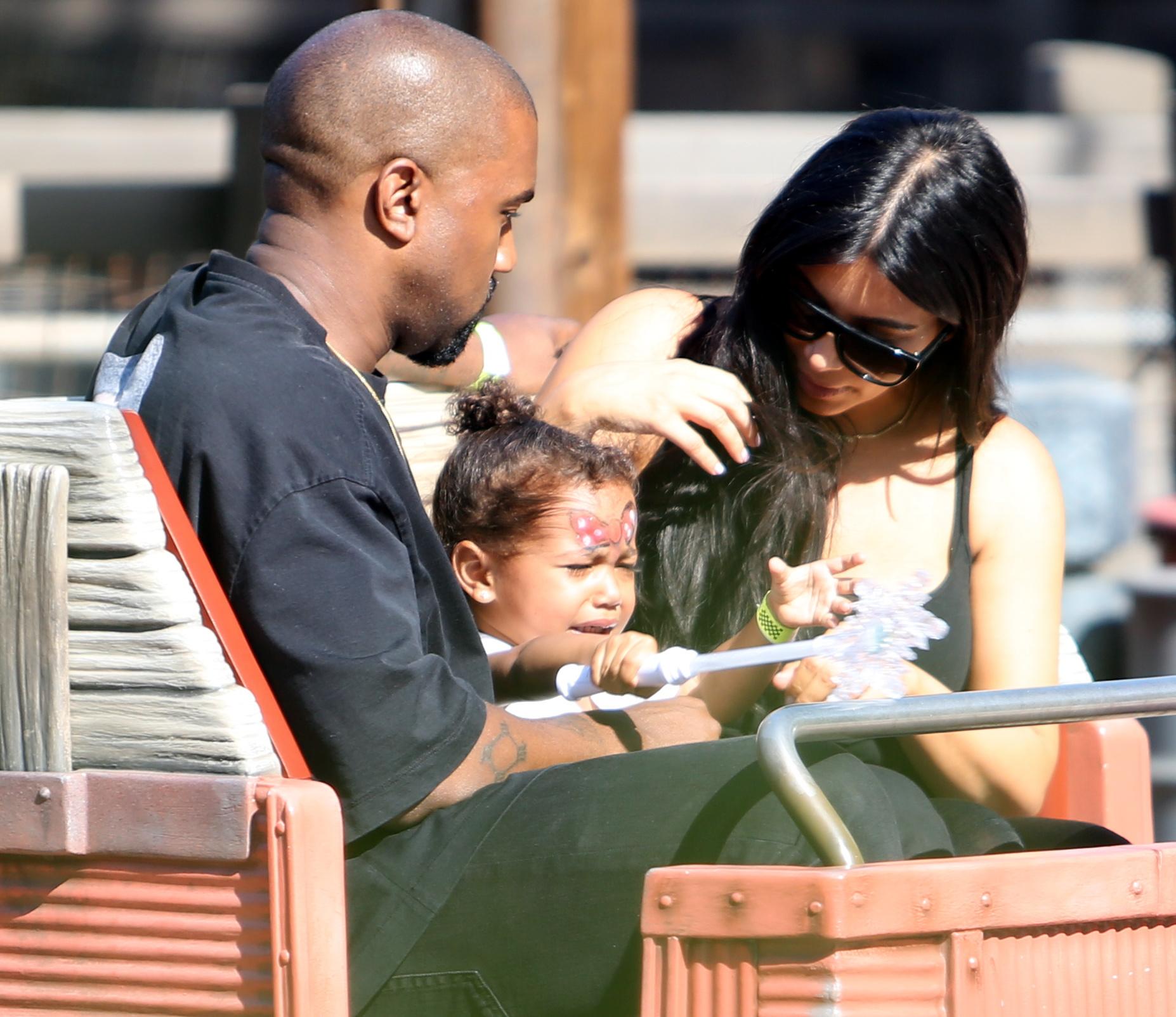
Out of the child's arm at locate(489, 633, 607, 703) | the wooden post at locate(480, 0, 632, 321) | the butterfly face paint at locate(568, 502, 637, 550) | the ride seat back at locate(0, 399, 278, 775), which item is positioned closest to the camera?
the ride seat back at locate(0, 399, 278, 775)

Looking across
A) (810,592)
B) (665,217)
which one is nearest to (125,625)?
(810,592)

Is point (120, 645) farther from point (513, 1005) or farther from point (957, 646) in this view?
point (957, 646)

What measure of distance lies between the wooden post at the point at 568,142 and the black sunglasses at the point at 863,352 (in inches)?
51.9

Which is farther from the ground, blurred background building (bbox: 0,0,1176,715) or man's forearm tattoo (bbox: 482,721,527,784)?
blurred background building (bbox: 0,0,1176,715)

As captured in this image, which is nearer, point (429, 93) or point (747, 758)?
point (747, 758)

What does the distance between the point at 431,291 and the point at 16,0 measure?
836 cm

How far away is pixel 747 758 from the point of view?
1.66m

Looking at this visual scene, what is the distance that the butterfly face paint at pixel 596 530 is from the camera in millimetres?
2230

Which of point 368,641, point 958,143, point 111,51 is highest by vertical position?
point 111,51

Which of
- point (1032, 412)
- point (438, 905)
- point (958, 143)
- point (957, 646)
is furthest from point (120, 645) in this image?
point (1032, 412)

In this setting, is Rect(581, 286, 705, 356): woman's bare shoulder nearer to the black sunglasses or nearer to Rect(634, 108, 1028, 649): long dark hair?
Rect(634, 108, 1028, 649): long dark hair

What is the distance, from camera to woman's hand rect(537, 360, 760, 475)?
2.14m

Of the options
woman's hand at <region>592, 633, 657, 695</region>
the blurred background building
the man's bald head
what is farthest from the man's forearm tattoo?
the blurred background building

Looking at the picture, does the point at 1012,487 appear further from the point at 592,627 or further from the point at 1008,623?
the point at 592,627
